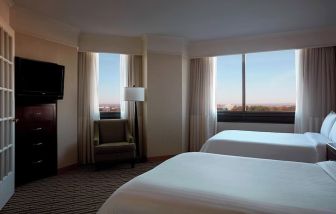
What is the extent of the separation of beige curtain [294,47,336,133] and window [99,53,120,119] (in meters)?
3.93

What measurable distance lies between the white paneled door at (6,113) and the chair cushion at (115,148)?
1489 millimetres

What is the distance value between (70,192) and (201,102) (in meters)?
3.45

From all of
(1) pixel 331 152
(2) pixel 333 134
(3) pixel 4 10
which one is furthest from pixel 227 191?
(3) pixel 4 10

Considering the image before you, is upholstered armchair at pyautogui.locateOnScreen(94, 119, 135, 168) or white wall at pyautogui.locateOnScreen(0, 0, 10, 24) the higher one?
white wall at pyautogui.locateOnScreen(0, 0, 10, 24)

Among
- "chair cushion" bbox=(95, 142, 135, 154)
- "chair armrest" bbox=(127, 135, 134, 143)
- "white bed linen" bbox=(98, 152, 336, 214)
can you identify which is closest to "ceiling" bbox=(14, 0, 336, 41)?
"chair armrest" bbox=(127, 135, 134, 143)

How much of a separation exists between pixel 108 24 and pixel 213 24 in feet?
6.41

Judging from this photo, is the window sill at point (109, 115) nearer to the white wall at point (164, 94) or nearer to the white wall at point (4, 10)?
the white wall at point (164, 94)

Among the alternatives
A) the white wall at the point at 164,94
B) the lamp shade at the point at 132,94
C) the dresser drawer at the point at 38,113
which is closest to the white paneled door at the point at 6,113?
the dresser drawer at the point at 38,113

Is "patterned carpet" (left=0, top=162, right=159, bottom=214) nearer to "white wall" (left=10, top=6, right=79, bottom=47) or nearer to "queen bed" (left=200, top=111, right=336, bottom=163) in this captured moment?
"queen bed" (left=200, top=111, right=336, bottom=163)

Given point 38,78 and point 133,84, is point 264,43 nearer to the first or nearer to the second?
point 133,84

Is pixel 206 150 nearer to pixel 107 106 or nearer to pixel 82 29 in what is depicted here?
pixel 107 106

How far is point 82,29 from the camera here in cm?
472

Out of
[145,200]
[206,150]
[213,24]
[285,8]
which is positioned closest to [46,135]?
[206,150]

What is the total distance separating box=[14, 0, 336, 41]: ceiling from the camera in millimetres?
3480
